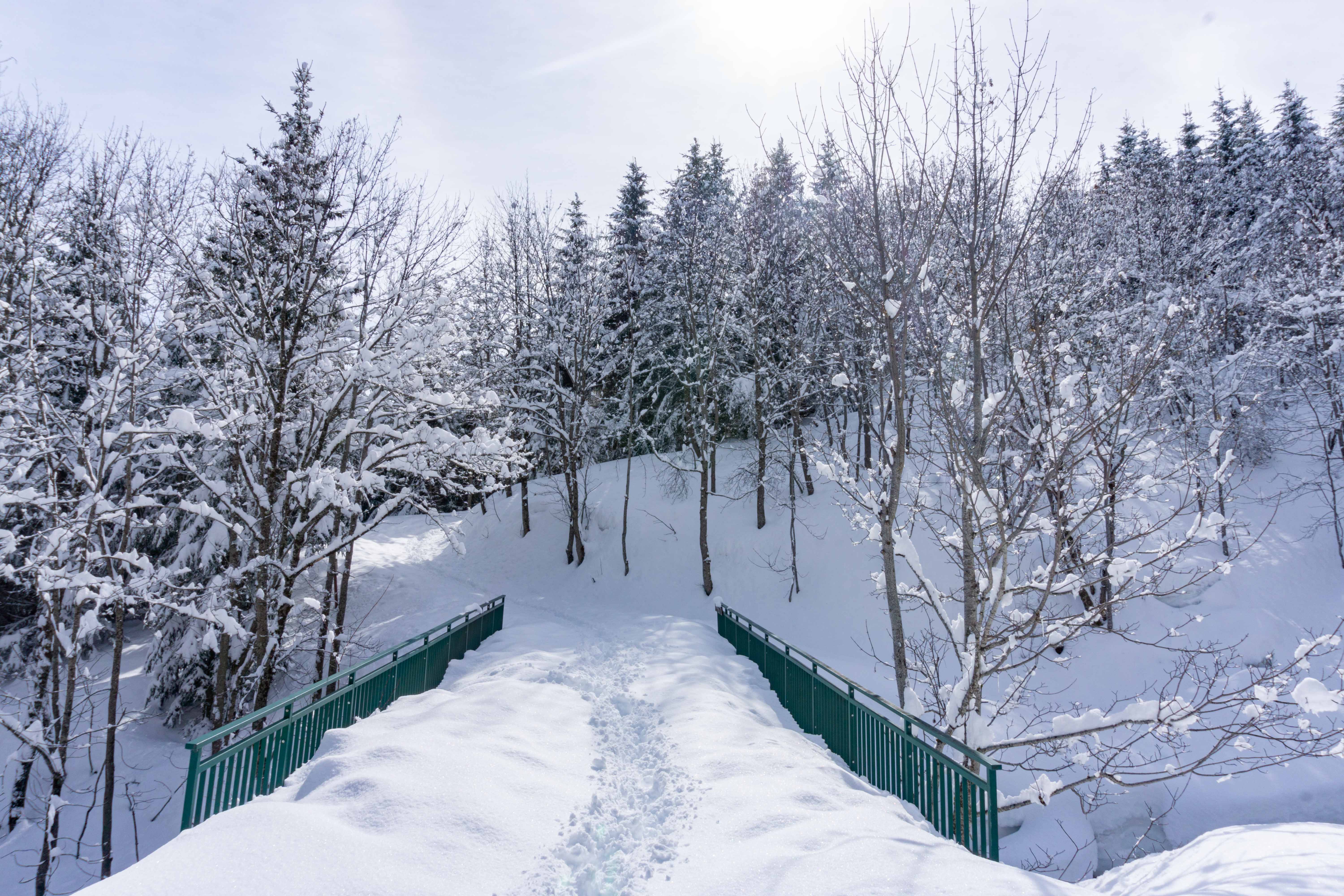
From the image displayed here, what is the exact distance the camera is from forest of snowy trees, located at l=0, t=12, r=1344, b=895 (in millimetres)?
5727

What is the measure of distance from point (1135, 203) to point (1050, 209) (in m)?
16.8

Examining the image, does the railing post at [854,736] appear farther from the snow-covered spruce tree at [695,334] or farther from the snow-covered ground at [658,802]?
the snow-covered spruce tree at [695,334]

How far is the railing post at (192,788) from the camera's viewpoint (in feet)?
13.8

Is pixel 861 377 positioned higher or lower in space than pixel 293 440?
higher

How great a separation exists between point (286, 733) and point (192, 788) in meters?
1.14

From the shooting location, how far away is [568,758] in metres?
6.07

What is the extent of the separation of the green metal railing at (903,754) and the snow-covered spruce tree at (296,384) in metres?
5.91

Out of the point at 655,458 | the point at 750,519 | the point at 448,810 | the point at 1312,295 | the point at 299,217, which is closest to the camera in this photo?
the point at 448,810

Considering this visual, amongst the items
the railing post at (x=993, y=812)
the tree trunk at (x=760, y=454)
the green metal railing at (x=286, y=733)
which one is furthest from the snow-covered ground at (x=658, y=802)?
the tree trunk at (x=760, y=454)

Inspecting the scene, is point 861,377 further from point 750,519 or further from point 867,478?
point 867,478

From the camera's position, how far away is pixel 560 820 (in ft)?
15.3

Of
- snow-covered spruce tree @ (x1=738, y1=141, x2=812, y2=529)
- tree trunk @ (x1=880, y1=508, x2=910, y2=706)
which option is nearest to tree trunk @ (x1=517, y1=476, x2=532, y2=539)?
snow-covered spruce tree @ (x1=738, y1=141, x2=812, y2=529)

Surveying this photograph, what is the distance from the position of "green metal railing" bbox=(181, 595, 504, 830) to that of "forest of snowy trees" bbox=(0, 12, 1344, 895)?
2.07 metres

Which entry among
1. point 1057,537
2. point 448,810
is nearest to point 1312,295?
point 1057,537
